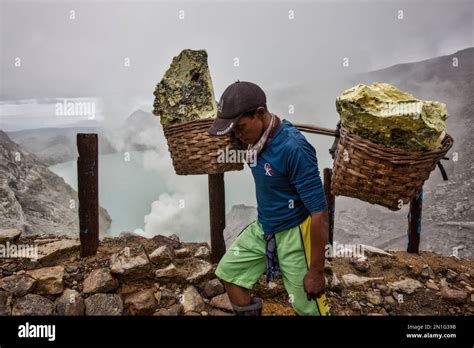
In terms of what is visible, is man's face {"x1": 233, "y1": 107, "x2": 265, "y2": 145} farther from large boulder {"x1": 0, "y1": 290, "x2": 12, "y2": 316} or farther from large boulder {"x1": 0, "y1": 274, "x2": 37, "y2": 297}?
large boulder {"x1": 0, "y1": 290, "x2": 12, "y2": 316}

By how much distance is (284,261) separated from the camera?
2137 mm

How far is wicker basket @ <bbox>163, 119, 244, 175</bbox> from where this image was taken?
2.61m

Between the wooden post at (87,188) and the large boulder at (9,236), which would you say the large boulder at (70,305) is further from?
the large boulder at (9,236)

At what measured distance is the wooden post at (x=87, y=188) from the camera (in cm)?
325

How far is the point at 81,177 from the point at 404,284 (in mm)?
3401

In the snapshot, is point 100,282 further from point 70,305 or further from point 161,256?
point 161,256

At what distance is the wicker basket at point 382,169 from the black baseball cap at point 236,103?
70 centimetres

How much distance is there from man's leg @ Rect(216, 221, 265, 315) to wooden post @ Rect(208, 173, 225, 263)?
1.12m

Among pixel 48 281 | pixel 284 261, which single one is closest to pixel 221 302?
pixel 284 261

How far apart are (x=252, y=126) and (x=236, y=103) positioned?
173mm
